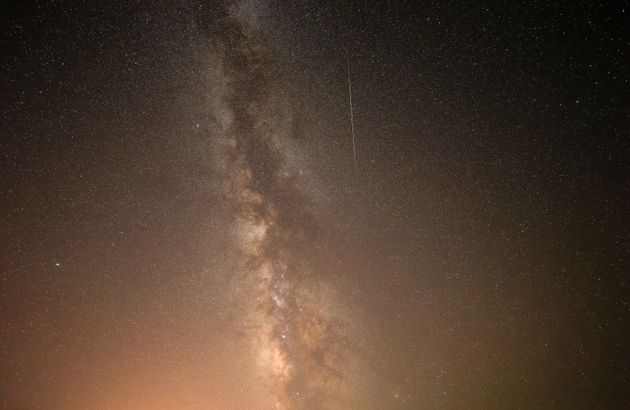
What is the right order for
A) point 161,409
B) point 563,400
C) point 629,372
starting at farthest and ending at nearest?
1. point 563,400
2. point 629,372
3. point 161,409

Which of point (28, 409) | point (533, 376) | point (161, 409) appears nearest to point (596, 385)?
point (533, 376)

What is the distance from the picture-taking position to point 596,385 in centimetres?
1365

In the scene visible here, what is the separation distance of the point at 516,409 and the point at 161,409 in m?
12.1

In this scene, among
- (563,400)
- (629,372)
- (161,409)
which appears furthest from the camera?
(563,400)

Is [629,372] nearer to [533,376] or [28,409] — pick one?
[533,376]

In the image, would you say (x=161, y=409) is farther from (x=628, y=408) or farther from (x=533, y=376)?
(x=628, y=408)

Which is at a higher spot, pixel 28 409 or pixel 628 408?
pixel 628 408

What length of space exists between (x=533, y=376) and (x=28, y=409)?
16784mm

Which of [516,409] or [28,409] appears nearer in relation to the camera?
[28,409]

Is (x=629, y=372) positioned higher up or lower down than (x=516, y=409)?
higher up

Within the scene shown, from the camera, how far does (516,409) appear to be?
14250 millimetres

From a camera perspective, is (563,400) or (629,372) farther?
(563,400)

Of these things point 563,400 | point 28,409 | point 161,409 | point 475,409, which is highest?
point 563,400

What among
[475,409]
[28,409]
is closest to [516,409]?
[475,409]
